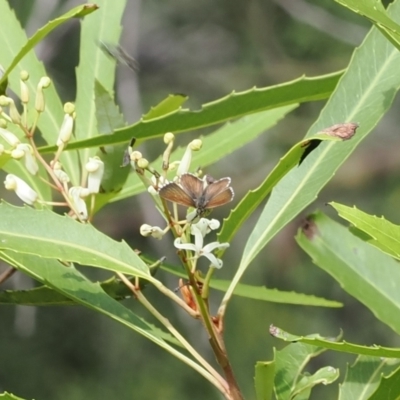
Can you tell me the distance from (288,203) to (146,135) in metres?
0.18

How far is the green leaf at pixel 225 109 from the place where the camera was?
81 centimetres

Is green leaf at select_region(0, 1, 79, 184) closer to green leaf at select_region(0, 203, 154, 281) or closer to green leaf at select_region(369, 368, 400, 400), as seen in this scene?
green leaf at select_region(0, 203, 154, 281)

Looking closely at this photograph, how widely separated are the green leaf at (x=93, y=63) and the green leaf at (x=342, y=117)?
263 millimetres

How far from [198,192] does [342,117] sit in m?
0.28

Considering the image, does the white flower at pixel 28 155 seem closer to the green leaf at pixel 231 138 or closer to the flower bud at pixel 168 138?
the flower bud at pixel 168 138

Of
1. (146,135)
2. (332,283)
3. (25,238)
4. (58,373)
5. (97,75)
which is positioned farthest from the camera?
(332,283)

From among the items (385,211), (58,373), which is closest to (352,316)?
(385,211)

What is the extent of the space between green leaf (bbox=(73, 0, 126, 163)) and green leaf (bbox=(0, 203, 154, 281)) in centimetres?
27

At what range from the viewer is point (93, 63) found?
1029 millimetres

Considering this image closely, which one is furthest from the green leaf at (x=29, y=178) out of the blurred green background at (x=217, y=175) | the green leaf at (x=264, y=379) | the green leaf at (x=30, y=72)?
the blurred green background at (x=217, y=175)

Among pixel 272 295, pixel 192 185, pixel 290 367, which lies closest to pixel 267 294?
pixel 272 295

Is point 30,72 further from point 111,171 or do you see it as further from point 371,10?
point 371,10

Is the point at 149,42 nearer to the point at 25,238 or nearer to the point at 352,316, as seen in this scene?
the point at 352,316

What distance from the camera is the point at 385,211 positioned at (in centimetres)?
Answer: 376
